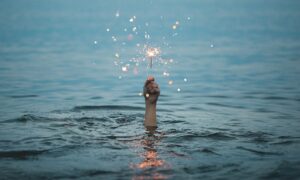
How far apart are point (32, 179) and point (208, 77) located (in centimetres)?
2257

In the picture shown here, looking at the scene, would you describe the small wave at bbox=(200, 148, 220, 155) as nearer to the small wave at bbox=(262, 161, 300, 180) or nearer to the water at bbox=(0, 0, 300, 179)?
the water at bbox=(0, 0, 300, 179)

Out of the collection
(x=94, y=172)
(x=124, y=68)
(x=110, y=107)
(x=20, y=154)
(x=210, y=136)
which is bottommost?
(x=94, y=172)

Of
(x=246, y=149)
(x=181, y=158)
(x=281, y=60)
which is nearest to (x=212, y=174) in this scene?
(x=181, y=158)

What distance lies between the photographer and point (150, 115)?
1872 cm

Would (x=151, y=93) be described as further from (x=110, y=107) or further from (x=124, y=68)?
(x=124, y=68)

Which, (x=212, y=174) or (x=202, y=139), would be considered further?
(x=202, y=139)

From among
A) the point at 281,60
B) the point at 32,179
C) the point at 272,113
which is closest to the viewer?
the point at 32,179

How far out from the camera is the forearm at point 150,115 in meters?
18.2

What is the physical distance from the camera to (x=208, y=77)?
35500 millimetres

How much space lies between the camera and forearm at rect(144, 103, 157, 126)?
1822cm

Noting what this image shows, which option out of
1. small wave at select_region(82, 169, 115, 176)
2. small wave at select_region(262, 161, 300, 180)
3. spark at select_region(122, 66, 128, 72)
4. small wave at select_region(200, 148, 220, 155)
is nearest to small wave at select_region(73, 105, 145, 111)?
small wave at select_region(200, 148, 220, 155)

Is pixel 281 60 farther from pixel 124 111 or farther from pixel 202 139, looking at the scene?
pixel 202 139

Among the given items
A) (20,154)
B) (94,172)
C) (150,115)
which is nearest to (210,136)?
(150,115)

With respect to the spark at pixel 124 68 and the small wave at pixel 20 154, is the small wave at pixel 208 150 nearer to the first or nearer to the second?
the small wave at pixel 20 154
